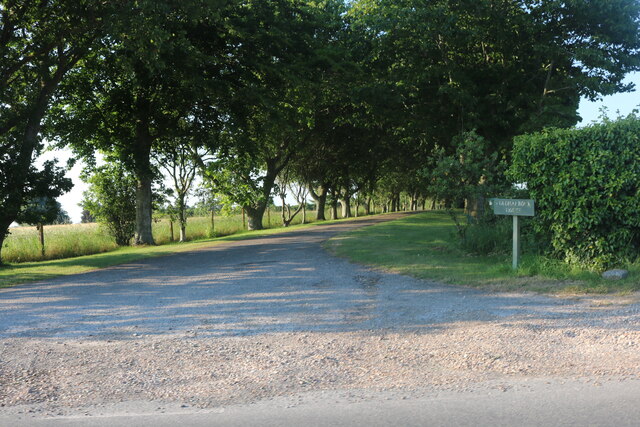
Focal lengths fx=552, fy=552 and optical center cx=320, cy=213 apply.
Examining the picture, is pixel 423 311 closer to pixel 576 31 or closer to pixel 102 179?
pixel 576 31

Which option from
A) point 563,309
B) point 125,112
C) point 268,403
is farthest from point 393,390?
point 125,112

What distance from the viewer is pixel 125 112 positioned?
22.4m

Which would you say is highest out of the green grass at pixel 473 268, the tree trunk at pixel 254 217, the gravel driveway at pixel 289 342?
the tree trunk at pixel 254 217

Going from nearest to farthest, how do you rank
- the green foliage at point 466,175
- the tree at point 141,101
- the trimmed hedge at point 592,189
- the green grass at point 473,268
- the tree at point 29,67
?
1. the green grass at point 473,268
2. the trimmed hedge at point 592,189
3. the green foliage at point 466,175
4. the tree at point 29,67
5. the tree at point 141,101

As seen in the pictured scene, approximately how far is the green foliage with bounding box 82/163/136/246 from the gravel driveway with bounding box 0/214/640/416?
18412 millimetres

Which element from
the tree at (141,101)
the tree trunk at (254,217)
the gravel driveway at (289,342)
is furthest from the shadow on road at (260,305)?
the tree trunk at (254,217)

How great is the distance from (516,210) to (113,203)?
22.7 m

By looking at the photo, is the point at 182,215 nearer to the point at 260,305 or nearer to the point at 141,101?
the point at 141,101

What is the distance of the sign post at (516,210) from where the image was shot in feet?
35.3

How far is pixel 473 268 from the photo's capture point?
11430 millimetres

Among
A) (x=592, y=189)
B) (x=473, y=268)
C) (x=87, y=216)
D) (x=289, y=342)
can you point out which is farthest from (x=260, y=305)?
(x=87, y=216)

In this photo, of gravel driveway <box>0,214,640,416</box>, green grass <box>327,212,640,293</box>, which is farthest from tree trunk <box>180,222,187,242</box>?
gravel driveway <box>0,214,640,416</box>

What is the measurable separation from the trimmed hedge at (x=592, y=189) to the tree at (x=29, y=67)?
12775 millimetres

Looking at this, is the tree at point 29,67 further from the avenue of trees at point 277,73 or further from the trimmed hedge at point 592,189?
the trimmed hedge at point 592,189
